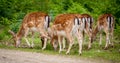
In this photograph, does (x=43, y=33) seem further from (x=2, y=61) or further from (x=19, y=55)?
(x=2, y=61)

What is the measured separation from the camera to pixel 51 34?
61.1 ft

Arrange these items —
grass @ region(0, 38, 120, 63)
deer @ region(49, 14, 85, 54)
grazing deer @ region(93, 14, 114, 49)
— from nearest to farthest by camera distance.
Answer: grass @ region(0, 38, 120, 63), deer @ region(49, 14, 85, 54), grazing deer @ region(93, 14, 114, 49)

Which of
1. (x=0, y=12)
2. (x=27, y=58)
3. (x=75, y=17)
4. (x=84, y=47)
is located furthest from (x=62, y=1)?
(x=27, y=58)

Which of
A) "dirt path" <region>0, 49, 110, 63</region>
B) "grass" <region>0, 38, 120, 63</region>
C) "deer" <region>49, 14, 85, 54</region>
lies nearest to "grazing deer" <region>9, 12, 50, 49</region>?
"grass" <region>0, 38, 120, 63</region>

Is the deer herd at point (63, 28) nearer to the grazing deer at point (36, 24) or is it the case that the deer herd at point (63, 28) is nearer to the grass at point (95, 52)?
the grazing deer at point (36, 24)

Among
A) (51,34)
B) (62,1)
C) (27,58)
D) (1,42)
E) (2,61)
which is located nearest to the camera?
(2,61)

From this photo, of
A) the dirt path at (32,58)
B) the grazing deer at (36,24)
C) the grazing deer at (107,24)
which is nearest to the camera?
the dirt path at (32,58)

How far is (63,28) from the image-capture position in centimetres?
1753

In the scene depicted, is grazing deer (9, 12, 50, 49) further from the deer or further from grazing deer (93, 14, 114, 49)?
grazing deer (93, 14, 114, 49)

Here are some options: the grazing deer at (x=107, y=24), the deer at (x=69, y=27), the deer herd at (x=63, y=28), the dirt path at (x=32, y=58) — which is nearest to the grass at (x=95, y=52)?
the deer herd at (x=63, y=28)

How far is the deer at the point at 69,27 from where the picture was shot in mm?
17266

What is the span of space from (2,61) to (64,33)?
4.31 m

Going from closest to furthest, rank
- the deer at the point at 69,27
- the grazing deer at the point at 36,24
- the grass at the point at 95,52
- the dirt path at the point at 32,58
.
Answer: the dirt path at the point at 32,58
the grass at the point at 95,52
the deer at the point at 69,27
the grazing deer at the point at 36,24

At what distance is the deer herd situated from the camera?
17344 millimetres
